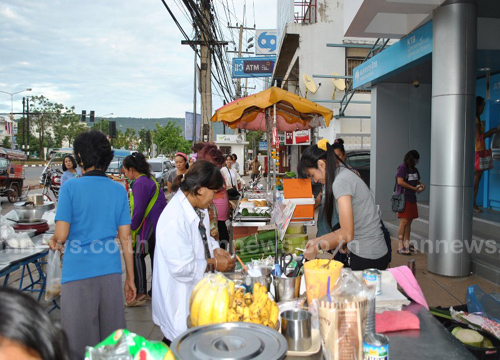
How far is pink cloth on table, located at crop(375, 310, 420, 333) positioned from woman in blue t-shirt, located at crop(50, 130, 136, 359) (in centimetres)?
194

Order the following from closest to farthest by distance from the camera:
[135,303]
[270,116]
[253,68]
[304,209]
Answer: [135,303]
[304,209]
[270,116]
[253,68]

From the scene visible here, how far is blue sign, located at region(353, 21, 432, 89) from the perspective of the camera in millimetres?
6718

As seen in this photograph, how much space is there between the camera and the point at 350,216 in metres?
3.03

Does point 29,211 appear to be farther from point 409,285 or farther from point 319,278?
point 409,285

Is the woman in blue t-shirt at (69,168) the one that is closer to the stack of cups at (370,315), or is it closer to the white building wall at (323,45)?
the stack of cups at (370,315)

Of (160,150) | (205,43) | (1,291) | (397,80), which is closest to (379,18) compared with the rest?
(397,80)

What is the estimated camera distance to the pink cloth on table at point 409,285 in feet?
8.14

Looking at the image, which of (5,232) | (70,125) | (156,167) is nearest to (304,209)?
(5,232)

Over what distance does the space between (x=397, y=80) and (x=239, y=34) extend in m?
34.0

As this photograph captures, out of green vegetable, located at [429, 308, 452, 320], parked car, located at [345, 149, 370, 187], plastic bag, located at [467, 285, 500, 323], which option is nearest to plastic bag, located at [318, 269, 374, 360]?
green vegetable, located at [429, 308, 452, 320]

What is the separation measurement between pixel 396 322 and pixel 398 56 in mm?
7002

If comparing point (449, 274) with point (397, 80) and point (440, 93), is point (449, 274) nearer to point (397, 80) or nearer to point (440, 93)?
point (440, 93)

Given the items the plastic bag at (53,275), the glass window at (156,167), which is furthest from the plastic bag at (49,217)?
the glass window at (156,167)

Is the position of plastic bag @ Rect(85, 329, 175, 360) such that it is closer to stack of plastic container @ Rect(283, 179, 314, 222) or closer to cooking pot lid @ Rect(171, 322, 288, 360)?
cooking pot lid @ Rect(171, 322, 288, 360)
